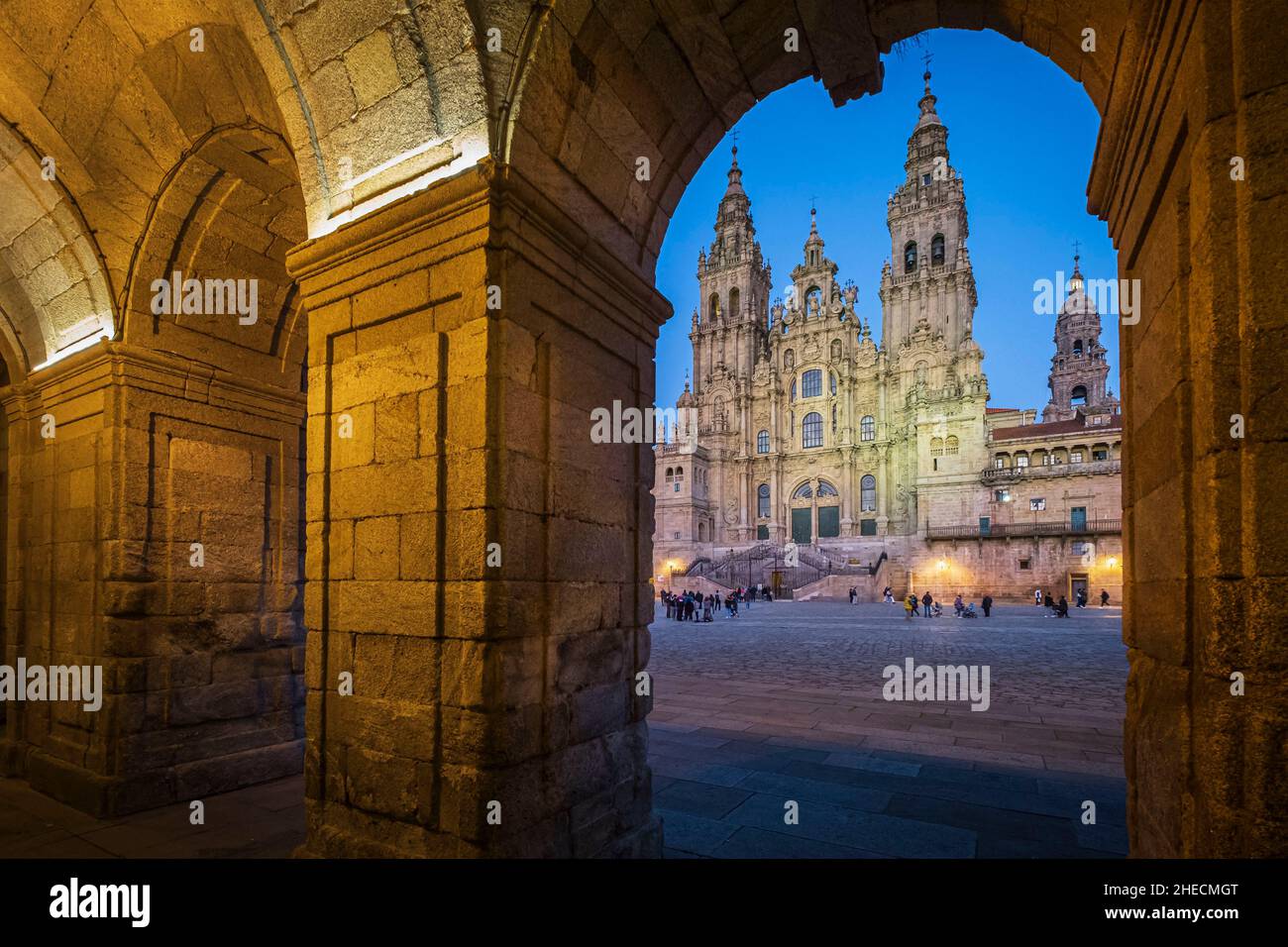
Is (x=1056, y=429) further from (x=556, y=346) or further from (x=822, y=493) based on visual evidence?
(x=556, y=346)

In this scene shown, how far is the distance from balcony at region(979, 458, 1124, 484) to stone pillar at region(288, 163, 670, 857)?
40.2m

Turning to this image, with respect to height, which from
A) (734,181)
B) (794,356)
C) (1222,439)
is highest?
(734,181)

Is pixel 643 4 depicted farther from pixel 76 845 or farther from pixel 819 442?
pixel 819 442

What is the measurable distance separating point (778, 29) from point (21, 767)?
9.67m

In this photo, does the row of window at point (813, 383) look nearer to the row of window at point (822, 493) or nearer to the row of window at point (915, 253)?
the row of window at point (822, 493)

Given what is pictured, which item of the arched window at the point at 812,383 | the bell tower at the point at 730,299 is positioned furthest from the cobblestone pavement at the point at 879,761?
the bell tower at the point at 730,299

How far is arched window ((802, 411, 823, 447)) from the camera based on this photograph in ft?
164

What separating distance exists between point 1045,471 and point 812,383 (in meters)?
18.6

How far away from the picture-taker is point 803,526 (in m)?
49.2

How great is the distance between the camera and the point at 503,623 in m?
3.05

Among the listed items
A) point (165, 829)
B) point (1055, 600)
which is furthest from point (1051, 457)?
point (165, 829)

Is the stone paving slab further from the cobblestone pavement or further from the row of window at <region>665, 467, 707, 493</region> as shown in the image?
the row of window at <region>665, 467, 707, 493</region>

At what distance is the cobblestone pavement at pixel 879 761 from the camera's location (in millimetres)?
4441
